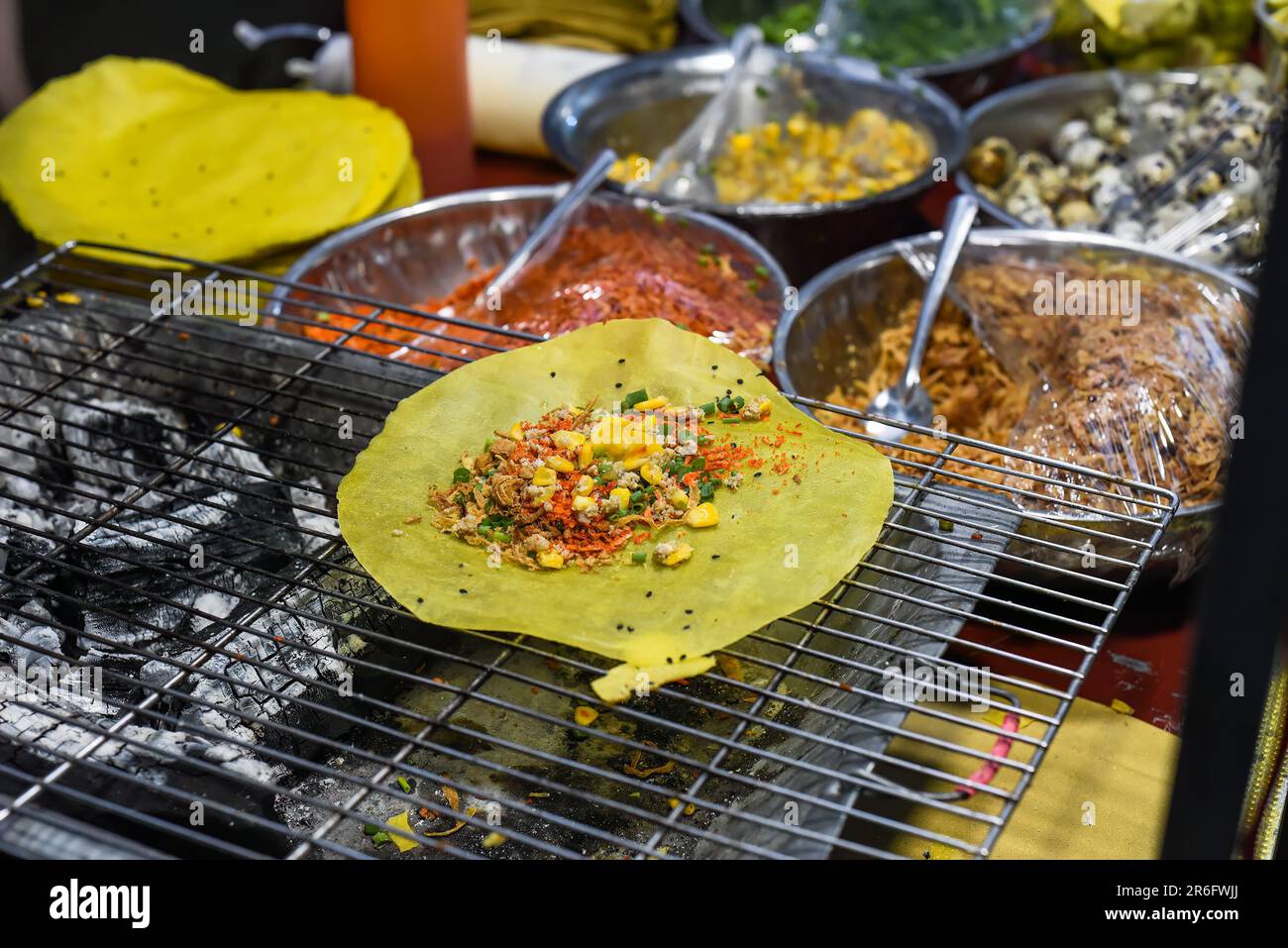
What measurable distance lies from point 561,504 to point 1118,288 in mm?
1286

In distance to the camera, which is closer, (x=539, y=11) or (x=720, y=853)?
(x=720, y=853)

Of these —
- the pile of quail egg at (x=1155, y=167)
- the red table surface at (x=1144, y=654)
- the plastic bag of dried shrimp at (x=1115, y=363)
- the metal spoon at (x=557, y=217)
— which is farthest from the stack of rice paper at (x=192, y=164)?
the red table surface at (x=1144, y=654)

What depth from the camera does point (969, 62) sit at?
332 centimetres

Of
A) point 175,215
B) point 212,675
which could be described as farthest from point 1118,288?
point 175,215

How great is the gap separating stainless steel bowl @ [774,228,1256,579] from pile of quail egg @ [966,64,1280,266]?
229 millimetres

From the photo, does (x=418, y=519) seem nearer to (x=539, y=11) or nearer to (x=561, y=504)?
(x=561, y=504)

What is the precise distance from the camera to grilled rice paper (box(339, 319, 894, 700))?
1445 mm

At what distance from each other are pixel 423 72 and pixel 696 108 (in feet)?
2.30

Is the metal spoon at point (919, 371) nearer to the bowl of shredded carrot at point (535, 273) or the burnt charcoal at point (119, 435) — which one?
the bowl of shredded carrot at point (535, 273)

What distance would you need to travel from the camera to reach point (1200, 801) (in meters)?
0.93

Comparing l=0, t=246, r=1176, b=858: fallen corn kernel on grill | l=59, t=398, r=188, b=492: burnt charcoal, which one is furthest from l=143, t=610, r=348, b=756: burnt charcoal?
l=59, t=398, r=188, b=492: burnt charcoal

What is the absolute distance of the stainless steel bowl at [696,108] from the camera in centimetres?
269

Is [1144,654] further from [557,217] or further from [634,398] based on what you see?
[557,217]

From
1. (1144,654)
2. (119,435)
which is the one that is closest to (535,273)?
(119,435)
